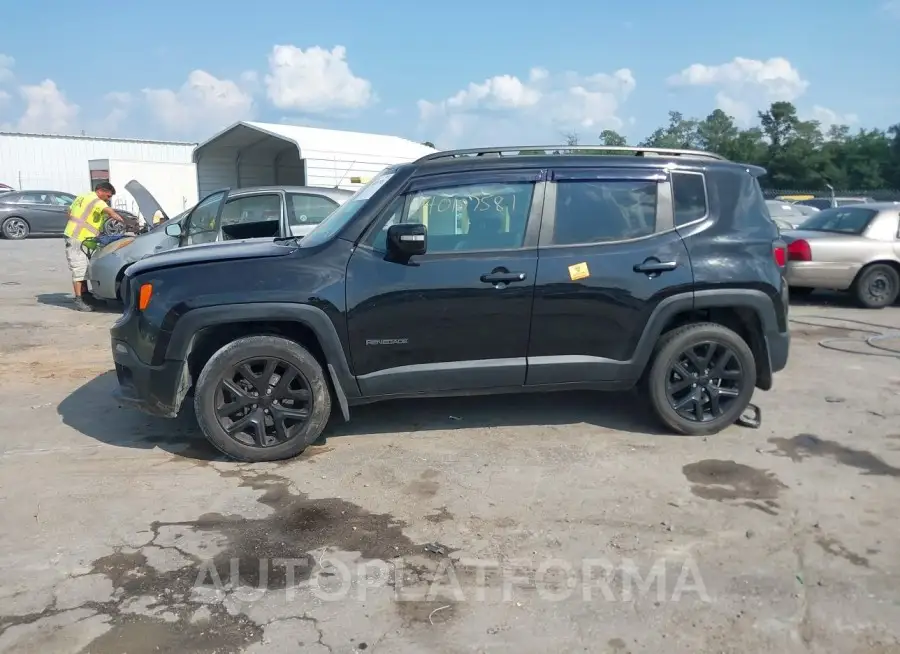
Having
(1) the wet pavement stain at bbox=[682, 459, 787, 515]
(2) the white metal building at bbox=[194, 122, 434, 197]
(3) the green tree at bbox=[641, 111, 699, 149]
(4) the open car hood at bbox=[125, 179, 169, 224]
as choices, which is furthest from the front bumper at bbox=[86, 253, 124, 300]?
(3) the green tree at bbox=[641, 111, 699, 149]

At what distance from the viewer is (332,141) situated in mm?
20109

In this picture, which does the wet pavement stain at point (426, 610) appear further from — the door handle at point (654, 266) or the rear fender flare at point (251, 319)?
the door handle at point (654, 266)

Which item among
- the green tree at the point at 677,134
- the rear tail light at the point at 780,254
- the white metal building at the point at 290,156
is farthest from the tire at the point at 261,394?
the green tree at the point at 677,134

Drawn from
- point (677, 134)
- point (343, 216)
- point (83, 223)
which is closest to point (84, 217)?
point (83, 223)

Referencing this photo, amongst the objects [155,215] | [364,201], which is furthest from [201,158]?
[364,201]

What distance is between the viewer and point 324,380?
4.90 metres

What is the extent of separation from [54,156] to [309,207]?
1243 inches

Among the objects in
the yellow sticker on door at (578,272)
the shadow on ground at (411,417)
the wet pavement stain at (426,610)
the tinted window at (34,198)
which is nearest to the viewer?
the wet pavement stain at (426,610)

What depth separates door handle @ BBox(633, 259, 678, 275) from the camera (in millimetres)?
5012

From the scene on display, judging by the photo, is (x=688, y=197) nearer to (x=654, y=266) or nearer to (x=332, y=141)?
(x=654, y=266)

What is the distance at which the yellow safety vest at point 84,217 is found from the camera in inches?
403

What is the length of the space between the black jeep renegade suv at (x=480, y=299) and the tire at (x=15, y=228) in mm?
21361

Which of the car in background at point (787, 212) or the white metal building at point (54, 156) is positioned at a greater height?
the white metal building at point (54, 156)

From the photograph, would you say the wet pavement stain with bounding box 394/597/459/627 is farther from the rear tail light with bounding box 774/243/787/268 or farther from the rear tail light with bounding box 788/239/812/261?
the rear tail light with bounding box 788/239/812/261
